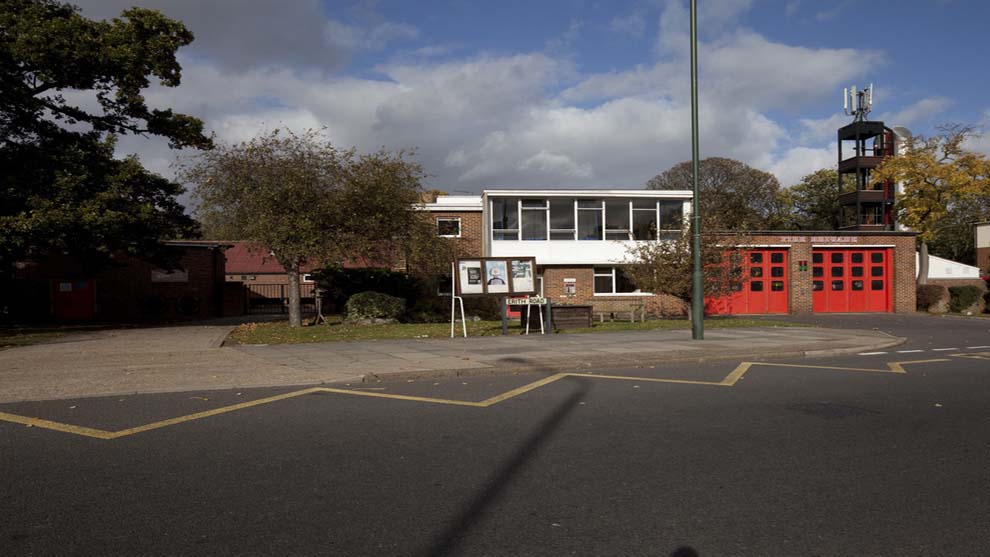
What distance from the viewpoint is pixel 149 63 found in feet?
66.2

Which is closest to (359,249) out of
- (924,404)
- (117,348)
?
(117,348)

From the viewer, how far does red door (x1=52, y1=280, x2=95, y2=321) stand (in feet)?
102

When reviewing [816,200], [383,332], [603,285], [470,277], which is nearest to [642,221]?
[603,285]

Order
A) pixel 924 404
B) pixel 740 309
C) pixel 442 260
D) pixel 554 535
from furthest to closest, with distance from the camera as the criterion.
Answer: pixel 740 309 → pixel 442 260 → pixel 924 404 → pixel 554 535

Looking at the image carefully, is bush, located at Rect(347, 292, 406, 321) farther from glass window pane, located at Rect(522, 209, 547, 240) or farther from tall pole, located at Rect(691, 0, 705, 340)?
tall pole, located at Rect(691, 0, 705, 340)

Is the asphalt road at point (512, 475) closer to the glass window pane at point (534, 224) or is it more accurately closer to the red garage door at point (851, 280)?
the glass window pane at point (534, 224)

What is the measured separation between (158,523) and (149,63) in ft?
64.1

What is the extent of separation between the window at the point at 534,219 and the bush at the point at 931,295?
17.5 metres

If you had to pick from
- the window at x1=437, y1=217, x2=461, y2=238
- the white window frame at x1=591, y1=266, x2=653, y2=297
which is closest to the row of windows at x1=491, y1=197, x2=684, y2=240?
the white window frame at x1=591, y1=266, x2=653, y2=297

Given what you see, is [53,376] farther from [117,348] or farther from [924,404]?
[924,404]

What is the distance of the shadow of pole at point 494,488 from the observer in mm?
3781

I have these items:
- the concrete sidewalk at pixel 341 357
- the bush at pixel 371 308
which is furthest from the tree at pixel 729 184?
the concrete sidewalk at pixel 341 357

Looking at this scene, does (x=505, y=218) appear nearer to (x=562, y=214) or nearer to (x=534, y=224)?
(x=534, y=224)

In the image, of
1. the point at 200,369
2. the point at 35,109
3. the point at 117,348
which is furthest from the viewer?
the point at 35,109
